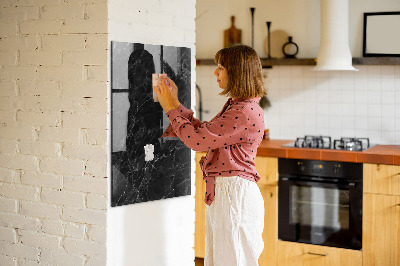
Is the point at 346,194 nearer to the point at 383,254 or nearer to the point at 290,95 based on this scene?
the point at 383,254

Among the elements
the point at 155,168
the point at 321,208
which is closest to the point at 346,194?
the point at 321,208

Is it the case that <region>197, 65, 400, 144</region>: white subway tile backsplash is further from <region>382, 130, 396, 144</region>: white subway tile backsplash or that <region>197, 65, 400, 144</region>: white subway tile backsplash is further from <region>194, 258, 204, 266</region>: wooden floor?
<region>194, 258, 204, 266</region>: wooden floor

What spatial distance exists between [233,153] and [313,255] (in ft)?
5.76

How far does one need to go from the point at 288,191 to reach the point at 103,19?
2.03 m

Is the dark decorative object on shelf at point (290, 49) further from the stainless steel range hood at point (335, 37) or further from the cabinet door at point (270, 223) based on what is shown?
the cabinet door at point (270, 223)

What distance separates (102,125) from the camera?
2.80 meters

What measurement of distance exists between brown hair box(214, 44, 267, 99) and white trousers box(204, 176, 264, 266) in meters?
0.40

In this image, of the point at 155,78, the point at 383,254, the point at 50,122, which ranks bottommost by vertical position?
the point at 383,254

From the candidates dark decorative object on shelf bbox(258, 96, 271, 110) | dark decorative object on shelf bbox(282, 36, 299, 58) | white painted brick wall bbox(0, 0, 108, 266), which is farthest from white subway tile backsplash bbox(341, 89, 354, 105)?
white painted brick wall bbox(0, 0, 108, 266)

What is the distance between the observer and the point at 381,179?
387 cm

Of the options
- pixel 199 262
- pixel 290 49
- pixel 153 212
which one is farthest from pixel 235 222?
pixel 290 49

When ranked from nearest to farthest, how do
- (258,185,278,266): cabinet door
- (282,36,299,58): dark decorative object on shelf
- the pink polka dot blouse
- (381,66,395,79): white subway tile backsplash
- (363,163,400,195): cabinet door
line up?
1. the pink polka dot blouse
2. (363,163,400,195): cabinet door
3. (258,185,278,266): cabinet door
4. (381,66,395,79): white subway tile backsplash
5. (282,36,299,58): dark decorative object on shelf

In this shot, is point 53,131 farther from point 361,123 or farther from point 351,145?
point 361,123

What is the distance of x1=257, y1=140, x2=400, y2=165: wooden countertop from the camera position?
3.85 meters
